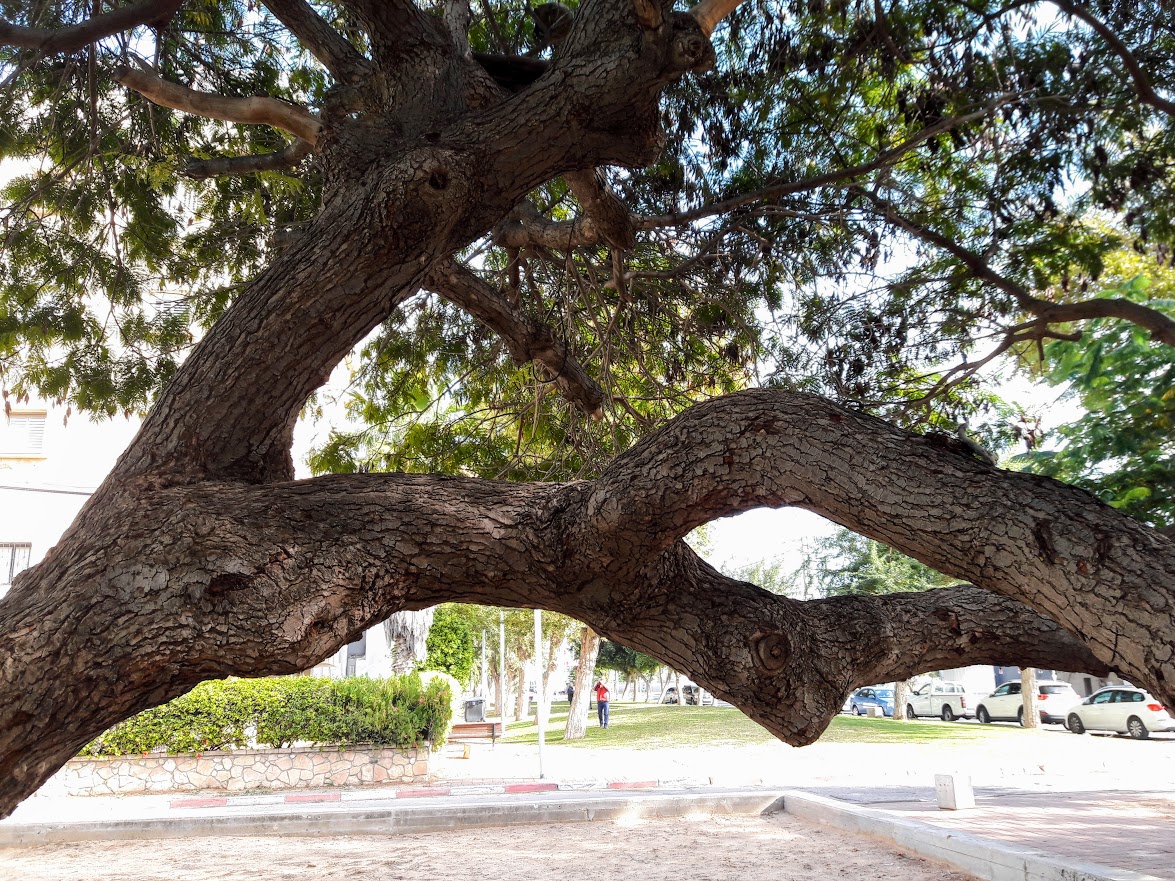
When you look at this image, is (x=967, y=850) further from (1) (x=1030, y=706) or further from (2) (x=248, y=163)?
(1) (x=1030, y=706)

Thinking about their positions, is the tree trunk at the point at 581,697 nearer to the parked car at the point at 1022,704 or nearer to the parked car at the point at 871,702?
the parked car at the point at 1022,704

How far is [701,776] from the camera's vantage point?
13.6 meters

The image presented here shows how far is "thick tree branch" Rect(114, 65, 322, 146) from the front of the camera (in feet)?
15.3

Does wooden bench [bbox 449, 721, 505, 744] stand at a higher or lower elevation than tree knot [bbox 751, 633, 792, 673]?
lower

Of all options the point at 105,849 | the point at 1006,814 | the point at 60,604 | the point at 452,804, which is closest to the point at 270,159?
the point at 60,604

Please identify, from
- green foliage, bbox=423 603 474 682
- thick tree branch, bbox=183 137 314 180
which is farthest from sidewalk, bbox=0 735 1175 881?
green foliage, bbox=423 603 474 682

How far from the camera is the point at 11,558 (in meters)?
19.5

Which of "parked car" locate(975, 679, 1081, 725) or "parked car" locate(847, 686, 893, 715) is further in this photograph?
"parked car" locate(847, 686, 893, 715)

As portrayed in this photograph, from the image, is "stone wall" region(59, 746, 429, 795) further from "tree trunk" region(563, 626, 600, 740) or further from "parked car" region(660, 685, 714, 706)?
"parked car" region(660, 685, 714, 706)

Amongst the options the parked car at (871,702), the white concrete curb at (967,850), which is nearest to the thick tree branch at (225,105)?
the white concrete curb at (967,850)

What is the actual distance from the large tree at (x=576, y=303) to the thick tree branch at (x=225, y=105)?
24 mm

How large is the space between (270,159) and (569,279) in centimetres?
251

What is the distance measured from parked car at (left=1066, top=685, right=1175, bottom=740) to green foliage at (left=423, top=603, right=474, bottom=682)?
54.4ft

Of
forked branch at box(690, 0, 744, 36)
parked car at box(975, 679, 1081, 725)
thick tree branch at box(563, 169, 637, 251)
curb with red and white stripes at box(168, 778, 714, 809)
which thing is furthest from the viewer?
parked car at box(975, 679, 1081, 725)
